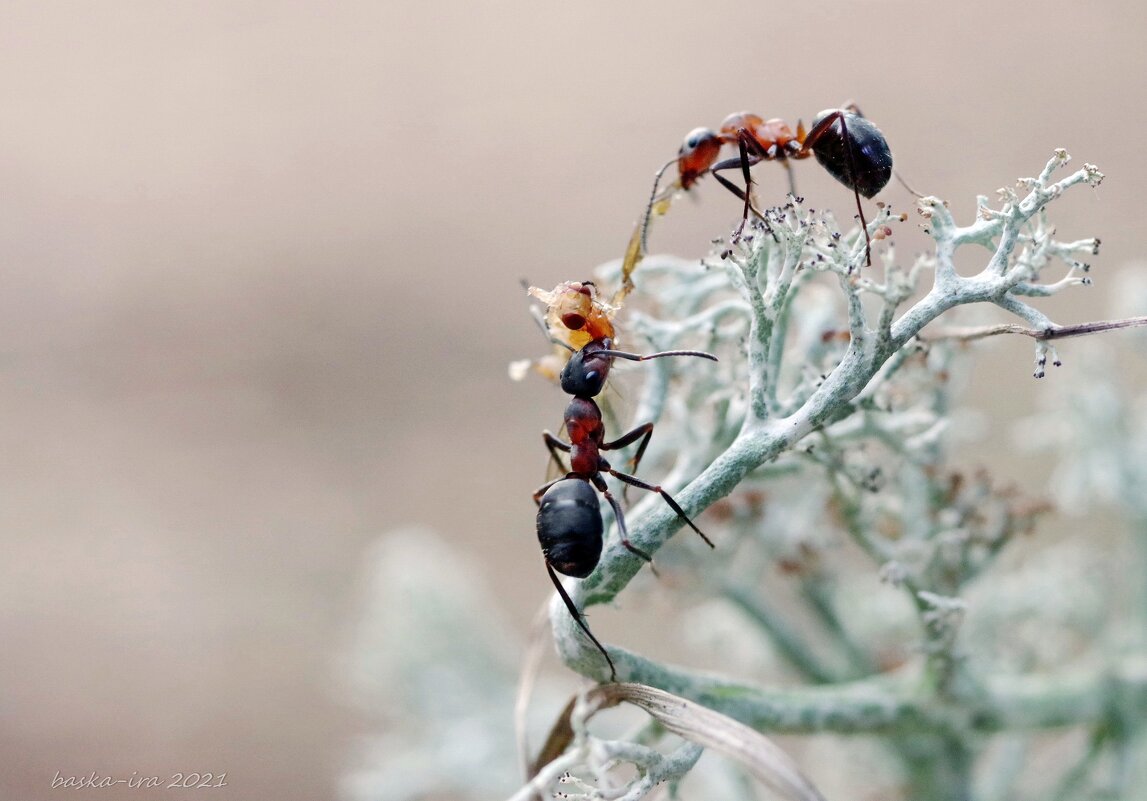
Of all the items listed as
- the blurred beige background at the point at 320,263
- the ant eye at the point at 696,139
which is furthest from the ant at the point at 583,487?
the blurred beige background at the point at 320,263

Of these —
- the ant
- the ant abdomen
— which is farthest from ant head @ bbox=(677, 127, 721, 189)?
the ant

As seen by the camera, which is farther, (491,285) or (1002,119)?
(491,285)

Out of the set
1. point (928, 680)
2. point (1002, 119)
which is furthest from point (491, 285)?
point (928, 680)

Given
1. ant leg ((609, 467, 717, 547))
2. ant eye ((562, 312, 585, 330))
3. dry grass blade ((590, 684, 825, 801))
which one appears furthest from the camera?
ant eye ((562, 312, 585, 330))

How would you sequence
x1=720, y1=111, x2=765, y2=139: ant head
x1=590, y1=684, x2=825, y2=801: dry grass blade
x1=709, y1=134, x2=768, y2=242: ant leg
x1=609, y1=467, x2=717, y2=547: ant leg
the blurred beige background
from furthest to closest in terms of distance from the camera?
the blurred beige background → x1=720, y1=111, x2=765, y2=139: ant head → x1=709, y1=134, x2=768, y2=242: ant leg → x1=609, y1=467, x2=717, y2=547: ant leg → x1=590, y1=684, x2=825, y2=801: dry grass blade

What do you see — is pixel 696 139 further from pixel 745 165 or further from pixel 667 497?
pixel 667 497

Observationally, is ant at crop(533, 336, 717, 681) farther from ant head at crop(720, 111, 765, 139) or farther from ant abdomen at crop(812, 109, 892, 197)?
ant head at crop(720, 111, 765, 139)

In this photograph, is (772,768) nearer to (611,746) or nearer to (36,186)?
(611,746)

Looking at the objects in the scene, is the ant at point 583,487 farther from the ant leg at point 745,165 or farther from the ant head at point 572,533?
the ant leg at point 745,165
